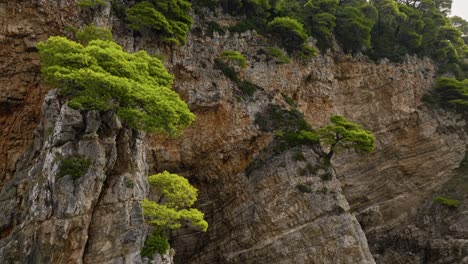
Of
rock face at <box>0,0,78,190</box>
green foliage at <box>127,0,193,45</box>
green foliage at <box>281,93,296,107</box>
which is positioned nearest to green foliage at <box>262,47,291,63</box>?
green foliage at <box>281,93,296,107</box>

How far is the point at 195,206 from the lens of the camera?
28.2m

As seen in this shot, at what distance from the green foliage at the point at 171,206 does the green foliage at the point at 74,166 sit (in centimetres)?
309

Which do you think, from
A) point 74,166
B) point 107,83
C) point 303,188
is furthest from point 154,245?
point 303,188

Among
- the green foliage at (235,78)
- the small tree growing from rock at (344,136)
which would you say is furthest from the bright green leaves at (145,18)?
the small tree growing from rock at (344,136)

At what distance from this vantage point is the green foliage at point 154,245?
16.1 meters

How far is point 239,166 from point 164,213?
1189cm

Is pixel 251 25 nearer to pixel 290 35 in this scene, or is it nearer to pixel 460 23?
pixel 290 35

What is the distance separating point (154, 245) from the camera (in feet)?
54.0

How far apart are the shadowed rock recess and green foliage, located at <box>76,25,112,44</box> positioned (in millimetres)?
1959

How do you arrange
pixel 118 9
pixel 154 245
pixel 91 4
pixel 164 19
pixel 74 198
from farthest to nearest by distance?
pixel 164 19, pixel 118 9, pixel 91 4, pixel 154 245, pixel 74 198

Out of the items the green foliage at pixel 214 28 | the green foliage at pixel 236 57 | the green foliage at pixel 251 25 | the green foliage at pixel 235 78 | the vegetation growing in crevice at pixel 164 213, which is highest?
the green foliage at pixel 251 25

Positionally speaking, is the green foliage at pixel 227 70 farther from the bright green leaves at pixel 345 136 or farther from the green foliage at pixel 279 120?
the bright green leaves at pixel 345 136

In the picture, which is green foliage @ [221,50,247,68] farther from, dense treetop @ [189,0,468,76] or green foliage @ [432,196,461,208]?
green foliage @ [432,196,461,208]

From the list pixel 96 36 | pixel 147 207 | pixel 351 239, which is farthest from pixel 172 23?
pixel 351 239
